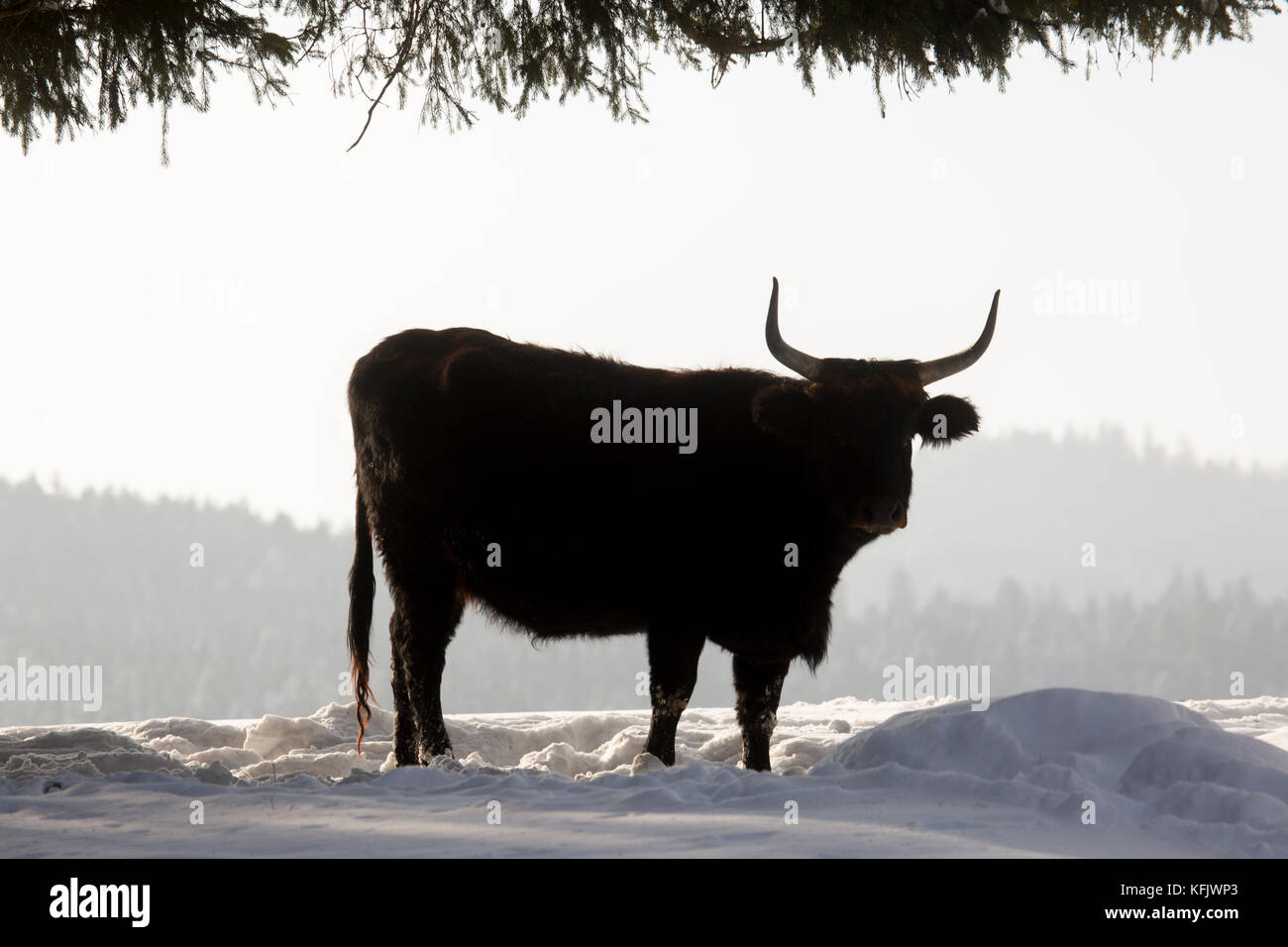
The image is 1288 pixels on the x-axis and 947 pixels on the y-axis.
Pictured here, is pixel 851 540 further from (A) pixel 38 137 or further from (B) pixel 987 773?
(A) pixel 38 137

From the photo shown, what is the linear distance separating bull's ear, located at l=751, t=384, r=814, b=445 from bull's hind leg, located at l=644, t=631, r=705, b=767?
116 centimetres

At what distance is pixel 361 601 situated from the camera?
788 centimetres

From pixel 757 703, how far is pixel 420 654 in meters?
1.88

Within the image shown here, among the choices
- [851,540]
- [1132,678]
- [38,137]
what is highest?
[38,137]

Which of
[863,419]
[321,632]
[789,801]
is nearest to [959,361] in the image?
[863,419]

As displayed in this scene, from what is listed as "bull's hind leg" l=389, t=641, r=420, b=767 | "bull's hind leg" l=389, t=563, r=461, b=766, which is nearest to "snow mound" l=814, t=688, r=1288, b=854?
"bull's hind leg" l=389, t=563, r=461, b=766

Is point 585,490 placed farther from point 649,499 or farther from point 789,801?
point 789,801

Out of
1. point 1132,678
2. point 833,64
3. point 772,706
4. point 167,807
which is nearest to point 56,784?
point 167,807

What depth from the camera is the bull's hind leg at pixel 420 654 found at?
7.07 m

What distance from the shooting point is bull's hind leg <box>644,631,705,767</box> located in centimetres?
651

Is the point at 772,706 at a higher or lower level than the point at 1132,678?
higher

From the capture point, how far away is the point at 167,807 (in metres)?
4.92
